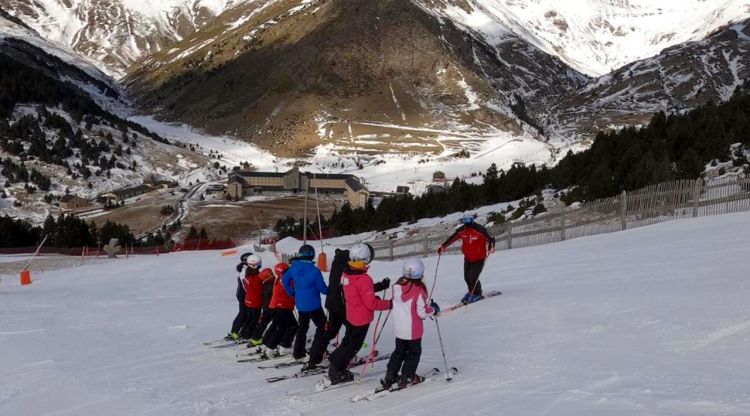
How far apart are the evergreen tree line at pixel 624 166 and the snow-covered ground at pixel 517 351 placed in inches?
579

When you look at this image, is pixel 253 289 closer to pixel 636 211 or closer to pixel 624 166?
pixel 636 211

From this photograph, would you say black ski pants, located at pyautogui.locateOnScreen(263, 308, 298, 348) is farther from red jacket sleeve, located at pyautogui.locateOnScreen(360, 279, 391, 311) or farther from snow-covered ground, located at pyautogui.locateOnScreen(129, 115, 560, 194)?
snow-covered ground, located at pyautogui.locateOnScreen(129, 115, 560, 194)

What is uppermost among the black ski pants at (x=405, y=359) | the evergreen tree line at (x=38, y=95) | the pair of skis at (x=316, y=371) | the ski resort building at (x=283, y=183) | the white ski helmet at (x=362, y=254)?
the evergreen tree line at (x=38, y=95)

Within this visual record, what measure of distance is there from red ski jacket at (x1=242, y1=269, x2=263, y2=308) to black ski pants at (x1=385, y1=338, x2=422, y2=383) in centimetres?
443

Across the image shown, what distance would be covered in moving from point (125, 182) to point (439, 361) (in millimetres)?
136265

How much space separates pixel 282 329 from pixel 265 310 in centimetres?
78

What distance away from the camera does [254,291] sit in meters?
11.8

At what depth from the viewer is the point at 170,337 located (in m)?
13.7

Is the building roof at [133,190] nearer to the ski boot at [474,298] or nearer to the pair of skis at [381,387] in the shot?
the ski boot at [474,298]

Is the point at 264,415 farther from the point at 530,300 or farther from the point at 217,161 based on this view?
the point at 217,161

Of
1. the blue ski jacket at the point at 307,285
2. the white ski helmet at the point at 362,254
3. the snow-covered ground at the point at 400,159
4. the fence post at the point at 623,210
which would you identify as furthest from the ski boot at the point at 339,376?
the snow-covered ground at the point at 400,159

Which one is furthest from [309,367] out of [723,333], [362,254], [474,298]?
[723,333]

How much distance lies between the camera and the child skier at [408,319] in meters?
7.79

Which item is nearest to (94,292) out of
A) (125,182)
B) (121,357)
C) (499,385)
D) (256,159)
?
(121,357)
